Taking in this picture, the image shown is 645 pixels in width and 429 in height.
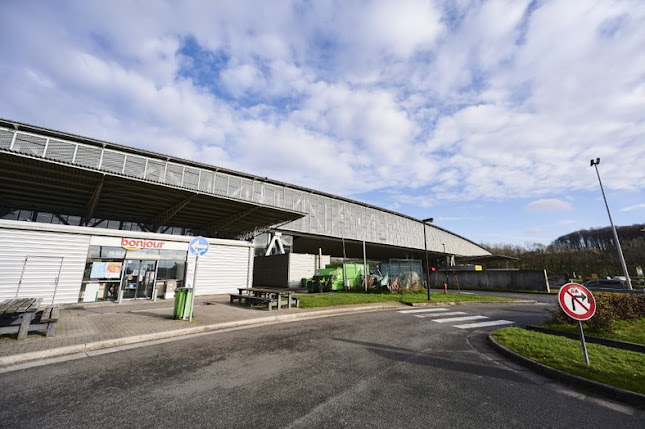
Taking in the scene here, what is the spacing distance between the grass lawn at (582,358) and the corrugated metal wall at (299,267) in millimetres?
21247

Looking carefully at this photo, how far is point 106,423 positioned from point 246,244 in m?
18.0

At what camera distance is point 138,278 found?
611 inches

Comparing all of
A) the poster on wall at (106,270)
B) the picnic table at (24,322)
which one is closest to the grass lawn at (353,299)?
the picnic table at (24,322)

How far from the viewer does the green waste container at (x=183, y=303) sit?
9180 millimetres

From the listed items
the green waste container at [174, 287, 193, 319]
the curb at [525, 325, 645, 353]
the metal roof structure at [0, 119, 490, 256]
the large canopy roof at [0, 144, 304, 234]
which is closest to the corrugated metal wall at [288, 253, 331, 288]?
the metal roof structure at [0, 119, 490, 256]

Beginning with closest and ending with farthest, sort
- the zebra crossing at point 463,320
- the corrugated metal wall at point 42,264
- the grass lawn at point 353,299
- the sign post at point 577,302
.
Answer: the sign post at point 577,302 < the zebra crossing at point 463,320 < the corrugated metal wall at point 42,264 < the grass lawn at point 353,299

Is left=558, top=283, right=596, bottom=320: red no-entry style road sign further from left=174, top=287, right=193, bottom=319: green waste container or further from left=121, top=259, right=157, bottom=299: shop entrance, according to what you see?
left=121, top=259, right=157, bottom=299: shop entrance

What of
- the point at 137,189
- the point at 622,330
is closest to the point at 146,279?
the point at 137,189

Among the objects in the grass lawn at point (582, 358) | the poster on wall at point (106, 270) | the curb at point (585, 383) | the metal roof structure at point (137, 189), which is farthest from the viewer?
the metal roof structure at point (137, 189)

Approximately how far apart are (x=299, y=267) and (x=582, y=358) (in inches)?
939

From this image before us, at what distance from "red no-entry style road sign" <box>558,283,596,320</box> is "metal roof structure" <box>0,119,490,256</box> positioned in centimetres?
1660

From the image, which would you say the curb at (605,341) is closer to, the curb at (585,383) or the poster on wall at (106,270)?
the curb at (585,383)

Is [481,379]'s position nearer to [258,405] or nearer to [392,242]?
[258,405]

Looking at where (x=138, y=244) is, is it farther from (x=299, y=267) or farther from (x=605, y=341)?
(x=605, y=341)
